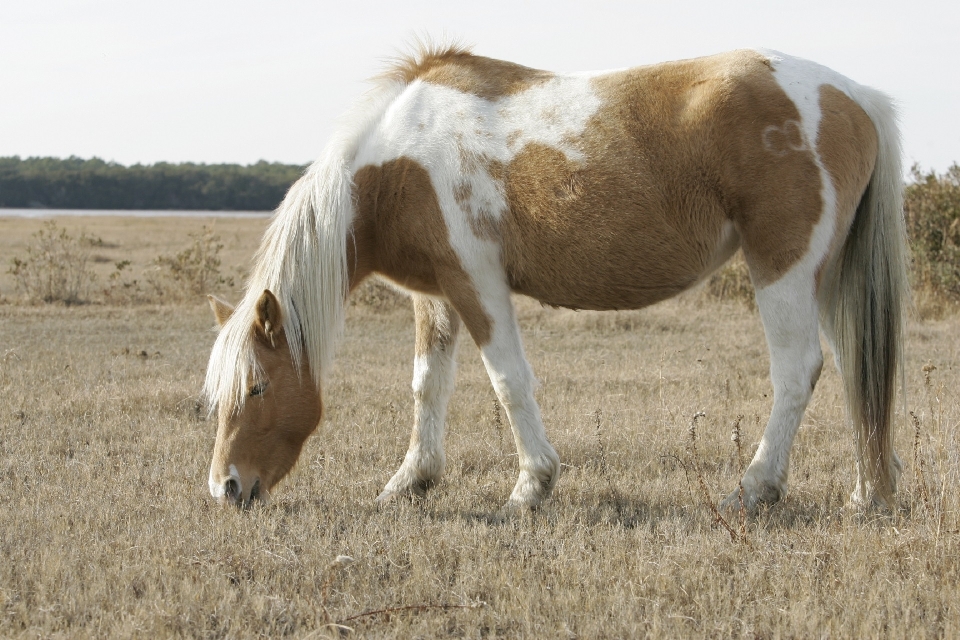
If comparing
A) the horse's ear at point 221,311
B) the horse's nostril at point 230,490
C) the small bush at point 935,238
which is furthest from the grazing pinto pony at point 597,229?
the small bush at point 935,238

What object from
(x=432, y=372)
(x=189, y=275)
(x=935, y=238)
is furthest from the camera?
(x=189, y=275)

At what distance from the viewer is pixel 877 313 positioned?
4.30 meters

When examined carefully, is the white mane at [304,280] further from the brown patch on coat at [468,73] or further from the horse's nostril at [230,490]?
the brown patch on coat at [468,73]

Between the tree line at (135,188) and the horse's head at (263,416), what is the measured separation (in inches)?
2399

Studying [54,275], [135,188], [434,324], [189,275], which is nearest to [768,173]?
[434,324]

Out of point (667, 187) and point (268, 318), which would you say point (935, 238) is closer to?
point (667, 187)

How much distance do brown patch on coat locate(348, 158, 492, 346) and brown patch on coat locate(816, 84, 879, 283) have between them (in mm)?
1710

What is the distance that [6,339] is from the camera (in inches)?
392

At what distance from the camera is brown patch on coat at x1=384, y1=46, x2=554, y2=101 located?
181 inches

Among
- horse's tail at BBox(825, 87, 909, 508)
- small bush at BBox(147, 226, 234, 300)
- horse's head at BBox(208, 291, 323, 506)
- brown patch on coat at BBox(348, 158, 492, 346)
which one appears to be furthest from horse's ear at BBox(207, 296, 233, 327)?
small bush at BBox(147, 226, 234, 300)

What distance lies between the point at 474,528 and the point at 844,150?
248 cm

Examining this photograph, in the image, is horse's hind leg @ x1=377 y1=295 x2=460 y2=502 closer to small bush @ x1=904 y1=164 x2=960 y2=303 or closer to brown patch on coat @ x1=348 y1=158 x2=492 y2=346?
brown patch on coat @ x1=348 y1=158 x2=492 y2=346

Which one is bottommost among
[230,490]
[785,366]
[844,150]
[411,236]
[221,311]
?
[230,490]

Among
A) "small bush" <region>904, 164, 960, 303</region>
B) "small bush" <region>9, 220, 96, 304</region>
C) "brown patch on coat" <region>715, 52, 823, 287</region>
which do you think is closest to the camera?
"brown patch on coat" <region>715, 52, 823, 287</region>
